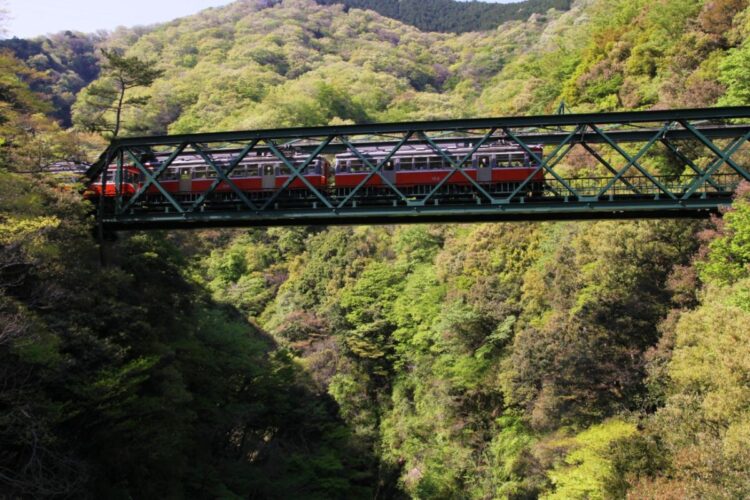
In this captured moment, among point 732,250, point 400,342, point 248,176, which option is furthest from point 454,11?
point 732,250

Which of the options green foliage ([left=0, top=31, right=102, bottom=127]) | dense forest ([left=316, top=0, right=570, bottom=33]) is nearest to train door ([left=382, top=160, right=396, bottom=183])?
green foliage ([left=0, top=31, right=102, bottom=127])

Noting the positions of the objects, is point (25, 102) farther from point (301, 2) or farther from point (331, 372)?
point (301, 2)

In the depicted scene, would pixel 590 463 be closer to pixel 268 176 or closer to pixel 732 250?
pixel 732 250

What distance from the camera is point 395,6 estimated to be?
148 m

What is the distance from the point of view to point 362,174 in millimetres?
23109

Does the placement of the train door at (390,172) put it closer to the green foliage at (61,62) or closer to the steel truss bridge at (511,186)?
the steel truss bridge at (511,186)

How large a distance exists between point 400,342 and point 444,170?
1789cm

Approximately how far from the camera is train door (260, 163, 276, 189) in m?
24.1

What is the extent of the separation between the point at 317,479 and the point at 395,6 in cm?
13795

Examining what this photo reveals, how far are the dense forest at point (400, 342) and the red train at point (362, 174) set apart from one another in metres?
2.95

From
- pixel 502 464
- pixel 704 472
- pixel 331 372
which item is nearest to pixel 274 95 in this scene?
pixel 331 372

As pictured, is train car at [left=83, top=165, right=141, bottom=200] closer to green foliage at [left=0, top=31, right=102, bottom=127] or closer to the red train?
the red train

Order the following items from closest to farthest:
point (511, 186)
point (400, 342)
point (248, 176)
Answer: point (511, 186), point (248, 176), point (400, 342)

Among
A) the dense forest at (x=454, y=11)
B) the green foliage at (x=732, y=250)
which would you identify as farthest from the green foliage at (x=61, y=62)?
the green foliage at (x=732, y=250)
